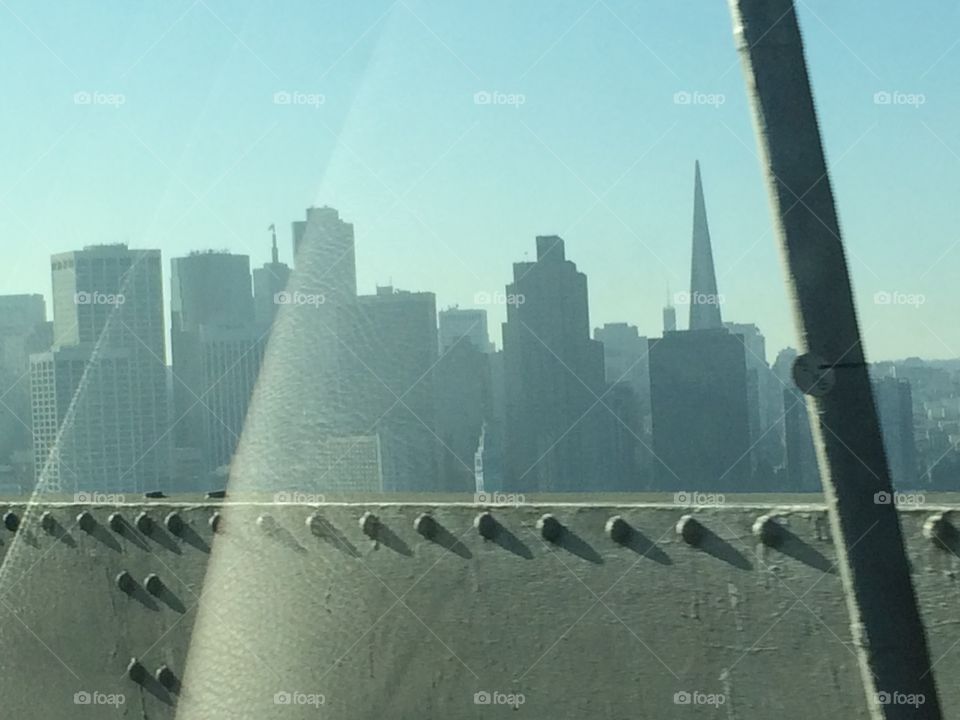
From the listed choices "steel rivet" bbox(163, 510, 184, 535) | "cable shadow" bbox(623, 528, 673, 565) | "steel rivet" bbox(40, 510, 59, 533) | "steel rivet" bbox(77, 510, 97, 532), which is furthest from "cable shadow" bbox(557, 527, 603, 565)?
"steel rivet" bbox(40, 510, 59, 533)

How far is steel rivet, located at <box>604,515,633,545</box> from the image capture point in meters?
4.15

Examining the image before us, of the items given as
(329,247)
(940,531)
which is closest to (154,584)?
(329,247)

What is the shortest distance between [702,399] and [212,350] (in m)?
2.38

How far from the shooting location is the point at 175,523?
5379 mm

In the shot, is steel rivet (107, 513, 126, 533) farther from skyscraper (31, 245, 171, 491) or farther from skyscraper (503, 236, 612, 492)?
skyscraper (503, 236, 612, 492)

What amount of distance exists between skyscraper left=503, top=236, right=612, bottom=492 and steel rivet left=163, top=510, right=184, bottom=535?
1407 mm

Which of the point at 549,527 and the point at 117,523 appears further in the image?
the point at 117,523

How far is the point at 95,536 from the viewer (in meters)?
5.73

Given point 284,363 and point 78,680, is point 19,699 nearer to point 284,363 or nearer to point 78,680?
point 78,680

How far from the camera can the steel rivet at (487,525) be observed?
445 centimetres

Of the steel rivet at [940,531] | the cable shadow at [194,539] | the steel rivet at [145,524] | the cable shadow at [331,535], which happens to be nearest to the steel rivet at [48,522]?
the steel rivet at [145,524]

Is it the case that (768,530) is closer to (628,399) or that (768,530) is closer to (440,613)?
(440,613)

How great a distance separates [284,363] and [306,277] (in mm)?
599

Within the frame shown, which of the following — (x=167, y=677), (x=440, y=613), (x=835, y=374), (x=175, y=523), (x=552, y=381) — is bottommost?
(x=167, y=677)
